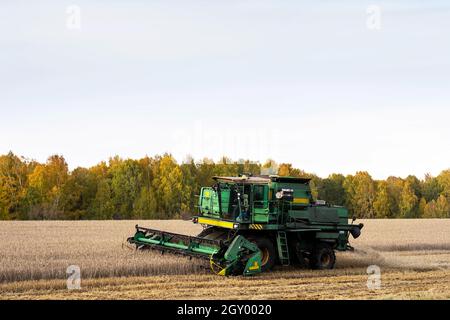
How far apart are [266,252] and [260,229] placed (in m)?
0.72

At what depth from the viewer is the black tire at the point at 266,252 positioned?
1780 cm

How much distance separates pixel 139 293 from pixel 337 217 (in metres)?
7.76

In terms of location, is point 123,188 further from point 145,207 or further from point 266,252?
point 266,252

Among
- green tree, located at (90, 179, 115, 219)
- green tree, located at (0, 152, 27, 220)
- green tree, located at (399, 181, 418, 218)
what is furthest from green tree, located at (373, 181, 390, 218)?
green tree, located at (0, 152, 27, 220)

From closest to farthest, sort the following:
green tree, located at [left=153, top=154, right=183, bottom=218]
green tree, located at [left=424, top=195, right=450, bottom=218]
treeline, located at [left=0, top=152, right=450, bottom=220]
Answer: treeline, located at [left=0, top=152, right=450, bottom=220], green tree, located at [left=153, top=154, right=183, bottom=218], green tree, located at [left=424, top=195, right=450, bottom=218]

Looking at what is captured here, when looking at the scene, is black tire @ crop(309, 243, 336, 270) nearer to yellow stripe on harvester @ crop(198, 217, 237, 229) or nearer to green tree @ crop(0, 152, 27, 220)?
yellow stripe on harvester @ crop(198, 217, 237, 229)

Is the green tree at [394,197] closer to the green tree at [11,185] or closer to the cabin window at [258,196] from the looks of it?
the green tree at [11,185]

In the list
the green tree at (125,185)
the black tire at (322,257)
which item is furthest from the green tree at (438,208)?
the black tire at (322,257)

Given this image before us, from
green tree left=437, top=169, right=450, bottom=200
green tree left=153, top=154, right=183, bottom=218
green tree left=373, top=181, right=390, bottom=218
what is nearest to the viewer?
green tree left=153, top=154, right=183, bottom=218

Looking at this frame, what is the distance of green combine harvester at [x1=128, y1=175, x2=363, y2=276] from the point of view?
17141 mm

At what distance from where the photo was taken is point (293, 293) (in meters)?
14.4

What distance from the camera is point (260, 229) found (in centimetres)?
1775

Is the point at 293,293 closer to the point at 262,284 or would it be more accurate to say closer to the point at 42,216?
the point at 262,284
